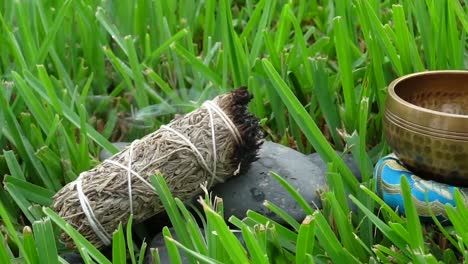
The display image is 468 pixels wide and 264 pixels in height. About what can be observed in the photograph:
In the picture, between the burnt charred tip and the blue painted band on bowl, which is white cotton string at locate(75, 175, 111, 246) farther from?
the blue painted band on bowl

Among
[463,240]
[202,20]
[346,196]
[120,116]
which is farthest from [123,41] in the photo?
[463,240]

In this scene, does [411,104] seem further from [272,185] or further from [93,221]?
[93,221]

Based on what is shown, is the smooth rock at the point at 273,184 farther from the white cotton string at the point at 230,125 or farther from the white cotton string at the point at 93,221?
the white cotton string at the point at 93,221

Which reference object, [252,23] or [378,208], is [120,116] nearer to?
[252,23]

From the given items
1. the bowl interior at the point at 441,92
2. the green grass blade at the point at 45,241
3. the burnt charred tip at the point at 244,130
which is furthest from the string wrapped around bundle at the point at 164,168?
the bowl interior at the point at 441,92

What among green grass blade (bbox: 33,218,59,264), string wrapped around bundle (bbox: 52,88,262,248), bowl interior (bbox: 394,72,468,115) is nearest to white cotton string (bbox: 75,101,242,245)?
string wrapped around bundle (bbox: 52,88,262,248)

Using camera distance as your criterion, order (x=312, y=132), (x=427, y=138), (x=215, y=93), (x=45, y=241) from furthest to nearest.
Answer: (x=215, y=93) → (x=312, y=132) → (x=427, y=138) → (x=45, y=241)

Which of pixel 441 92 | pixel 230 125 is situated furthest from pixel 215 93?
pixel 441 92
